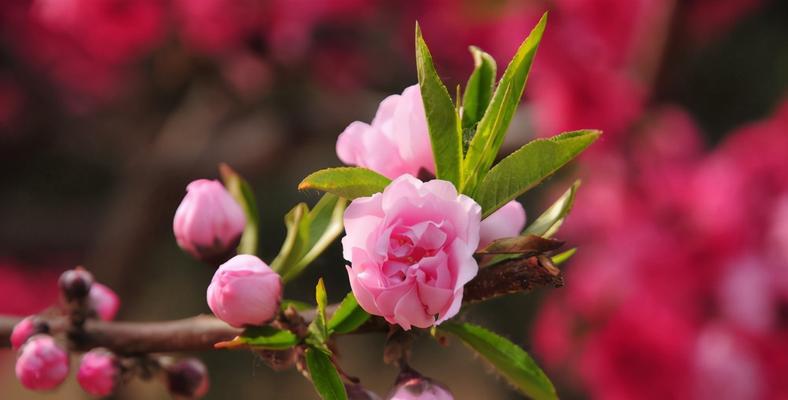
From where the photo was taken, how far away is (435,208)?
0.40 meters

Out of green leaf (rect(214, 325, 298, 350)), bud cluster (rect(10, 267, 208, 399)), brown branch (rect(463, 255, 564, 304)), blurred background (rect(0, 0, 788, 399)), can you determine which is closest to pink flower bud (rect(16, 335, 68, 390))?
bud cluster (rect(10, 267, 208, 399))

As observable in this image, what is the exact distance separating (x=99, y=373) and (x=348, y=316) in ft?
0.53

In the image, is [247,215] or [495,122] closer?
[495,122]

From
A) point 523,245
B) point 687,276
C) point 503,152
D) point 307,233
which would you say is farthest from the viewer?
point 503,152

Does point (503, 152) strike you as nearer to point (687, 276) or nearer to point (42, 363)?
point (687, 276)

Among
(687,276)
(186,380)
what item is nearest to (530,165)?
(186,380)

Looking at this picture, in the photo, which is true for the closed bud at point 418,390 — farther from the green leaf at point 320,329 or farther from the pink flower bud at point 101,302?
the pink flower bud at point 101,302

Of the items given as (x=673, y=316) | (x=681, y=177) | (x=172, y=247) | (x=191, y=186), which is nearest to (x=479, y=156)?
(x=191, y=186)

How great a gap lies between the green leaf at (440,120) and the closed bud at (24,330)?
24cm

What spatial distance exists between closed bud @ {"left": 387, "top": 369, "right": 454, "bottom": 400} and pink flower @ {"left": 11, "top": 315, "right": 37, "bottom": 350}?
206 mm

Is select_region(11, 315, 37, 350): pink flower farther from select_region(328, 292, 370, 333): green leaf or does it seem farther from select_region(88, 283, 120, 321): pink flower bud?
select_region(328, 292, 370, 333): green leaf

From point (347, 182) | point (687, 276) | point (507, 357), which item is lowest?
point (687, 276)

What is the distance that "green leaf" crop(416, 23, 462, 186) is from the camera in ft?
1.32

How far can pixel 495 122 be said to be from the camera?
425 mm
